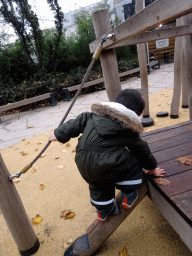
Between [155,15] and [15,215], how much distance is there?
1.77 metres

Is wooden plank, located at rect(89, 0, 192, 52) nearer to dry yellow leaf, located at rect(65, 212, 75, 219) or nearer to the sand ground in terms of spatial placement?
the sand ground

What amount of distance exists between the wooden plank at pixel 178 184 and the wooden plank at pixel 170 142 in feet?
1.61

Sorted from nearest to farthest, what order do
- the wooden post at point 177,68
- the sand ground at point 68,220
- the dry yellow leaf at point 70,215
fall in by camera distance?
1. the sand ground at point 68,220
2. the dry yellow leaf at point 70,215
3. the wooden post at point 177,68

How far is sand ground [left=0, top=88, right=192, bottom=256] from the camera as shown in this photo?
5.21ft

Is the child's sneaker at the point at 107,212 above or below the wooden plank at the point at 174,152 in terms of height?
below

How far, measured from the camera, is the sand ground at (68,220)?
159cm

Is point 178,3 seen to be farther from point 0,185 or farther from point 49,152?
point 49,152

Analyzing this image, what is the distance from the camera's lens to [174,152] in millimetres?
1906

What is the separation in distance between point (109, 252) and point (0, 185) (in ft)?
3.49

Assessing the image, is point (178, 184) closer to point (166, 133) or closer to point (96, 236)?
point (96, 236)

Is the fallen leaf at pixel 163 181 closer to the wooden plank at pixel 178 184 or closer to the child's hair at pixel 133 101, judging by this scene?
the wooden plank at pixel 178 184

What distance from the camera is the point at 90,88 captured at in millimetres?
8195

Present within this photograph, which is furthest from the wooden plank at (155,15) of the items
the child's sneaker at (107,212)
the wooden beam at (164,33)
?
the child's sneaker at (107,212)

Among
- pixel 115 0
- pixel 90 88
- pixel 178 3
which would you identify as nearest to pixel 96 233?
pixel 178 3
